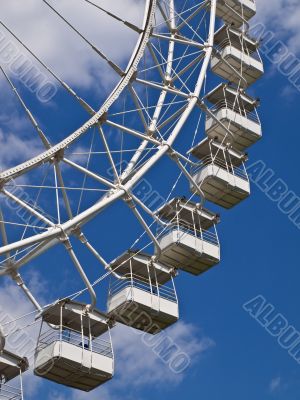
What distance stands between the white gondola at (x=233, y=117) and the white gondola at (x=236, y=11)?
263cm

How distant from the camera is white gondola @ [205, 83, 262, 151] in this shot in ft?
102

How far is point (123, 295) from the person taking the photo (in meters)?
26.5

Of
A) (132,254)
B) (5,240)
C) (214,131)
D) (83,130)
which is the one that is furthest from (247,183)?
(5,240)

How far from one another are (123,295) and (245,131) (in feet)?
24.5

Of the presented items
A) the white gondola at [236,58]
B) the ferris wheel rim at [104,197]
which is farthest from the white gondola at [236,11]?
the ferris wheel rim at [104,197]

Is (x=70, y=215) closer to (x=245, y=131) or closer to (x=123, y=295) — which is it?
(x=123, y=295)

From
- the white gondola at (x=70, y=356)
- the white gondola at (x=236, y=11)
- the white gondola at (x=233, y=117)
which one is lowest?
the white gondola at (x=70, y=356)

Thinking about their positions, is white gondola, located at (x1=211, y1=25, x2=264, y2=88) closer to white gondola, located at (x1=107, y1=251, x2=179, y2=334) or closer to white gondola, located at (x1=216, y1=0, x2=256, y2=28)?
white gondola, located at (x1=216, y1=0, x2=256, y2=28)

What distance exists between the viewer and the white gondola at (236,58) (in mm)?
32656

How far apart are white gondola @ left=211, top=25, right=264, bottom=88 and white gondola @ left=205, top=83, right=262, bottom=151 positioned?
17.1 inches

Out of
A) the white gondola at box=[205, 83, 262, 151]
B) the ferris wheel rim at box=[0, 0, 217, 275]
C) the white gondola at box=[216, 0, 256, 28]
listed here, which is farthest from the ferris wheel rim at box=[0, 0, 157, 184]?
the white gondola at box=[216, 0, 256, 28]

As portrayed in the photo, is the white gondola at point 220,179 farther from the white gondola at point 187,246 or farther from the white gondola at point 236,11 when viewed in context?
the white gondola at point 236,11

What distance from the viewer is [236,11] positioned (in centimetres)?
3453

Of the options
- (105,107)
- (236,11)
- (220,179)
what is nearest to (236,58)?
(236,11)
